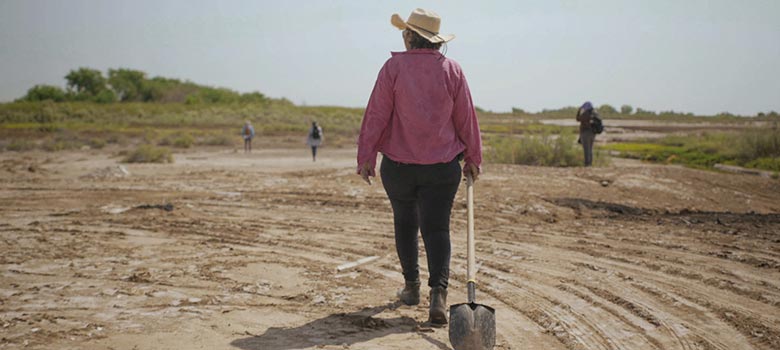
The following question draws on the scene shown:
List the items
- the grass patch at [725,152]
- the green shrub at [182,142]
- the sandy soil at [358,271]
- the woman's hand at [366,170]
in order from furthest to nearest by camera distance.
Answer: the green shrub at [182,142] < the grass patch at [725,152] < the woman's hand at [366,170] < the sandy soil at [358,271]

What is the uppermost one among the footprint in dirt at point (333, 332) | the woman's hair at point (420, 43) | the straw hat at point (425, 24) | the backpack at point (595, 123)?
the straw hat at point (425, 24)

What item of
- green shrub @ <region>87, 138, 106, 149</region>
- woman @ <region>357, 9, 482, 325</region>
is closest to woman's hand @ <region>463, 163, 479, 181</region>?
woman @ <region>357, 9, 482, 325</region>

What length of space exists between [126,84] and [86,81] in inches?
198

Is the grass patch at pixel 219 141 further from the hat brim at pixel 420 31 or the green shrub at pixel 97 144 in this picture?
the hat brim at pixel 420 31

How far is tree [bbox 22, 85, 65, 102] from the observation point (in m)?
80.4

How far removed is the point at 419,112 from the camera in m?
4.21

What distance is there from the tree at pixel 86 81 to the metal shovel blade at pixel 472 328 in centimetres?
9415

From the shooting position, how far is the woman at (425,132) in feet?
13.8

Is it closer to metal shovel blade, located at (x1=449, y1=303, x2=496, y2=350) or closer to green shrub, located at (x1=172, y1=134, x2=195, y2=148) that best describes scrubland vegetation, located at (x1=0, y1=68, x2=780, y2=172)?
green shrub, located at (x1=172, y1=134, x2=195, y2=148)

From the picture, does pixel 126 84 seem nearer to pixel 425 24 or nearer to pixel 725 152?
pixel 725 152

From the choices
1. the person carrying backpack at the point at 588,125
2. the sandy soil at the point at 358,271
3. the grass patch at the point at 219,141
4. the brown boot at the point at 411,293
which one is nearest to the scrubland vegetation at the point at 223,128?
the grass patch at the point at 219,141

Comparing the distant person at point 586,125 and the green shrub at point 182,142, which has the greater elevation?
the distant person at point 586,125

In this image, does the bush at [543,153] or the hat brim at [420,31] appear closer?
the hat brim at [420,31]

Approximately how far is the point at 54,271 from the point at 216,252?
4.91 ft
